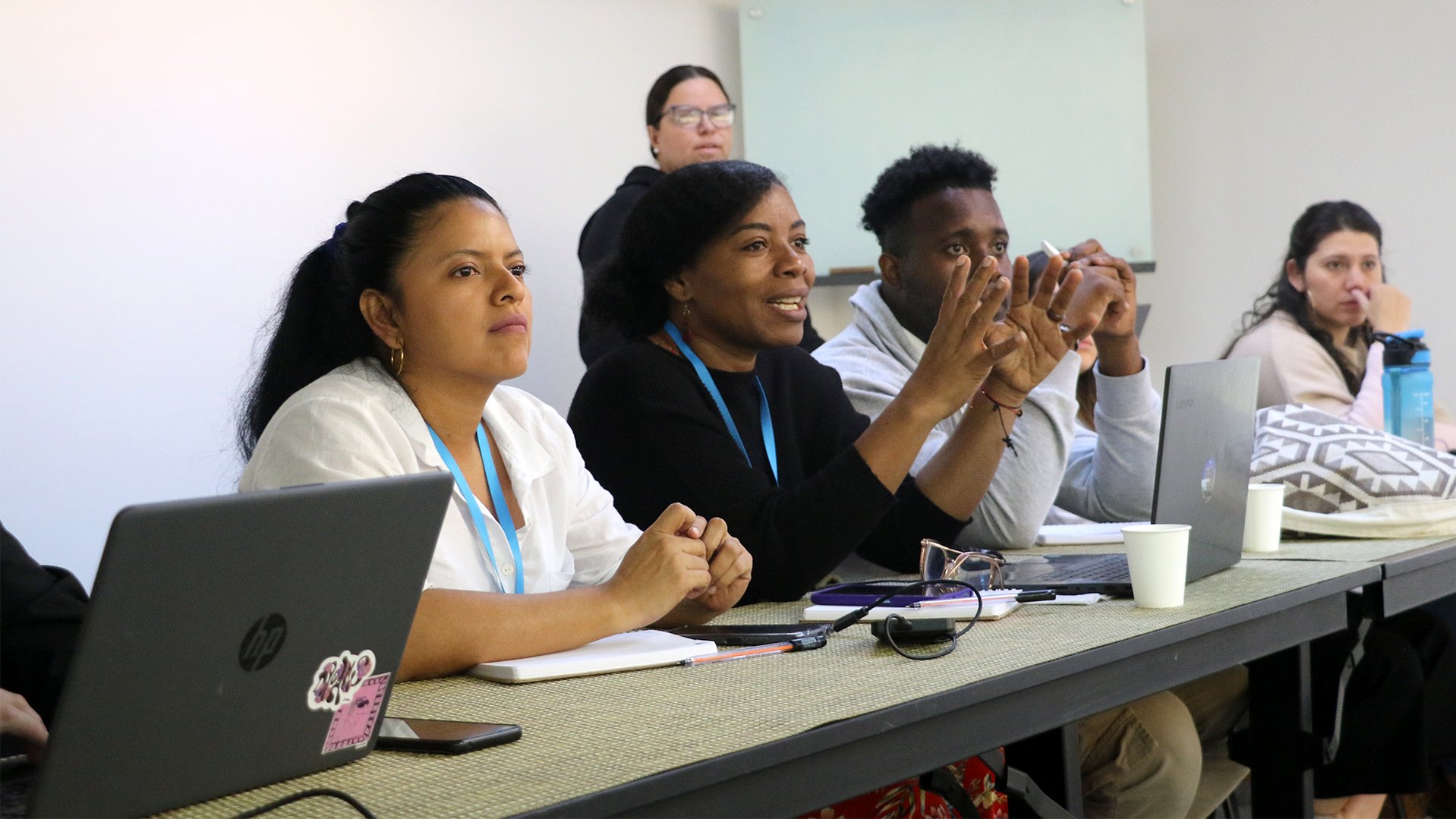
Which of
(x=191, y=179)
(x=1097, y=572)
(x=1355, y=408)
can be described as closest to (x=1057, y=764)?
(x=1097, y=572)

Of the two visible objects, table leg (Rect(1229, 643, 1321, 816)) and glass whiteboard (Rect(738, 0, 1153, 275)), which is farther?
glass whiteboard (Rect(738, 0, 1153, 275))

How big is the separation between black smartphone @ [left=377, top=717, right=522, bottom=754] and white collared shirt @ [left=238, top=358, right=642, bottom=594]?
283 millimetres

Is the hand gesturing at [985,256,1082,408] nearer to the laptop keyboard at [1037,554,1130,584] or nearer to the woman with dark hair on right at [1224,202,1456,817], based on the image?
the laptop keyboard at [1037,554,1130,584]

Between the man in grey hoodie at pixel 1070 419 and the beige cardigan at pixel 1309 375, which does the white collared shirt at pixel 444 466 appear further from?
the beige cardigan at pixel 1309 375

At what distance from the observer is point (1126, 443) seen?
237 centimetres

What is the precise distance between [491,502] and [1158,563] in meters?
A: 0.77

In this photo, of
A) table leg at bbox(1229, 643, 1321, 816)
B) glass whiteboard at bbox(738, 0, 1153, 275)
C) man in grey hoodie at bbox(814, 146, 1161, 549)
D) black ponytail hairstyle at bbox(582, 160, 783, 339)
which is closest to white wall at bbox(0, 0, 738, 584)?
glass whiteboard at bbox(738, 0, 1153, 275)

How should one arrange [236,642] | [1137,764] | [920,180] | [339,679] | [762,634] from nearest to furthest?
[236,642], [339,679], [762,634], [1137,764], [920,180]

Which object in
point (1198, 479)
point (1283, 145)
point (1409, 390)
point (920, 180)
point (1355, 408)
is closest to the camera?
point (1198, 479)

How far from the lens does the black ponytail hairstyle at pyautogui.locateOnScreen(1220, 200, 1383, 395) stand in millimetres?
3303

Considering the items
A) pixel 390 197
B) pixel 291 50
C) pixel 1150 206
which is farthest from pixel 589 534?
pixel 1150 206

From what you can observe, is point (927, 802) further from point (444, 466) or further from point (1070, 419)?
point (1070, 419)

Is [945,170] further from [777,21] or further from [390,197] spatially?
[777,21]

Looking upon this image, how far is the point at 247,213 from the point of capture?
10.5 feet
